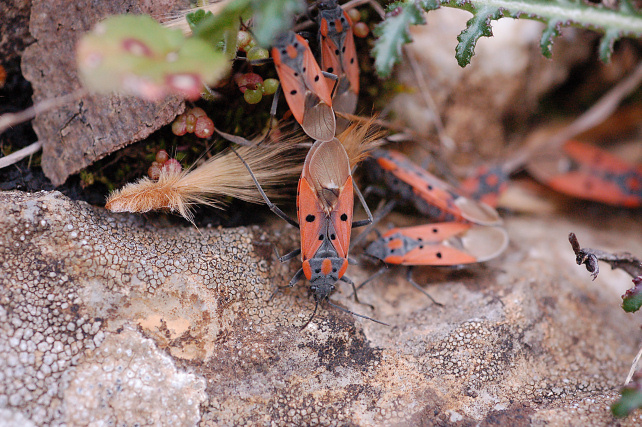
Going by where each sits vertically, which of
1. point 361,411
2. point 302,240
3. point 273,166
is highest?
point 273,166

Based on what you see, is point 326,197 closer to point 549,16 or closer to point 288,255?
point 288,255

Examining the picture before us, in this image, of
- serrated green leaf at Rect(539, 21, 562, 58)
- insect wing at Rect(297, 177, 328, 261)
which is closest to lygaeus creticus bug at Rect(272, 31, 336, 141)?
insect wing at Rect(297, 177, 328, 261)

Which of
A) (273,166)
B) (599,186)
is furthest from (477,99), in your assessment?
(273,166)

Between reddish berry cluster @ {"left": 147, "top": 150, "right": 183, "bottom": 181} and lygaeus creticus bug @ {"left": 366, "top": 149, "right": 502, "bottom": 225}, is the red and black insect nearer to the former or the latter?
lygaeus creticus bug @ {"left": 366, "top": 149, "right": 502, "bottom": 225}

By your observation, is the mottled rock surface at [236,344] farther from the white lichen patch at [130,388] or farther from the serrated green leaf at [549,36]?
the serrated green leaf at [549,36]

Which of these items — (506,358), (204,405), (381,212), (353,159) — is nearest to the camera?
(204,405)

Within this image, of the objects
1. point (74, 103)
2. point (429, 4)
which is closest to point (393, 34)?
point (429, 4)

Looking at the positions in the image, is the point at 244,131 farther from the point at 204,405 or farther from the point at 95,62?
the point at 204,405
